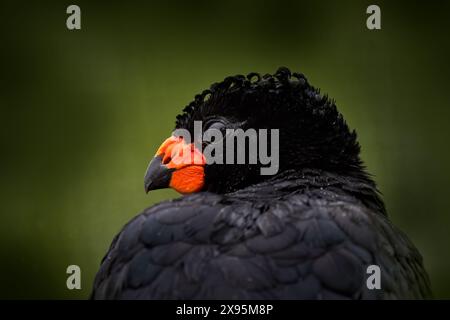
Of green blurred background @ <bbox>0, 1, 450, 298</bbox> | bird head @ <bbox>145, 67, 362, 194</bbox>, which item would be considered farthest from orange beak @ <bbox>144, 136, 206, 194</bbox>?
green blurred background @ <bbox>0, 1, 450, 298</bbox>

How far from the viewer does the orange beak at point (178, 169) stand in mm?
3303

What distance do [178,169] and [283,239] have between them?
3.37ft

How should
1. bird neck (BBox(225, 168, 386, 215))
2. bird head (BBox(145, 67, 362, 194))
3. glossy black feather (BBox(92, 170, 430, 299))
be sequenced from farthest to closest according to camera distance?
bird head (BBox(145, 67, 362, 194))
bird neck (BBox(225, 168, 386, 215))
glossy black feather (BBox(92, 170, 430, 299))

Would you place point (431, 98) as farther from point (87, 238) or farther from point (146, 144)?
point (87, 238)

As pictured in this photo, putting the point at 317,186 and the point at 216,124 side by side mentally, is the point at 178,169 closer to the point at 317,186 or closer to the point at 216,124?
the point at 216,124

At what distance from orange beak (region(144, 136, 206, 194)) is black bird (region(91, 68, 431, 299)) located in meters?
0.27

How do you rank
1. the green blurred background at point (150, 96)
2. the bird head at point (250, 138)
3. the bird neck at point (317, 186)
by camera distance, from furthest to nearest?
the green blurred background at point (150, 96)
the bird head at point (250, 138)
the bird neck at point (317, 186)

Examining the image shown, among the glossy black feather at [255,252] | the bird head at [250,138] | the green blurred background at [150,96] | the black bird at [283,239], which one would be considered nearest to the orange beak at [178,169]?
the bird head at [250,138]

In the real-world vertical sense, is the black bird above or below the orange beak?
below

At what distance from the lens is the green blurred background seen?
20.9ft

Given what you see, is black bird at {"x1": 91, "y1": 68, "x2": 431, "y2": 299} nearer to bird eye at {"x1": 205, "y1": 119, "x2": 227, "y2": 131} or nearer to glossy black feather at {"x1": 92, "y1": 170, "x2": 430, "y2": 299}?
glossy black feather at {"x1": 92, "y1": 170, "x2": 430, "y2": 299}

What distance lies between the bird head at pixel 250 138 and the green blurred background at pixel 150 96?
303 cm

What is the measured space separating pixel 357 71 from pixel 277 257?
15.1 feet

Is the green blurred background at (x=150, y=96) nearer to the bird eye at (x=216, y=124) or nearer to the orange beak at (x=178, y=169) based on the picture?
the orange beak at (x=178, y=169)
